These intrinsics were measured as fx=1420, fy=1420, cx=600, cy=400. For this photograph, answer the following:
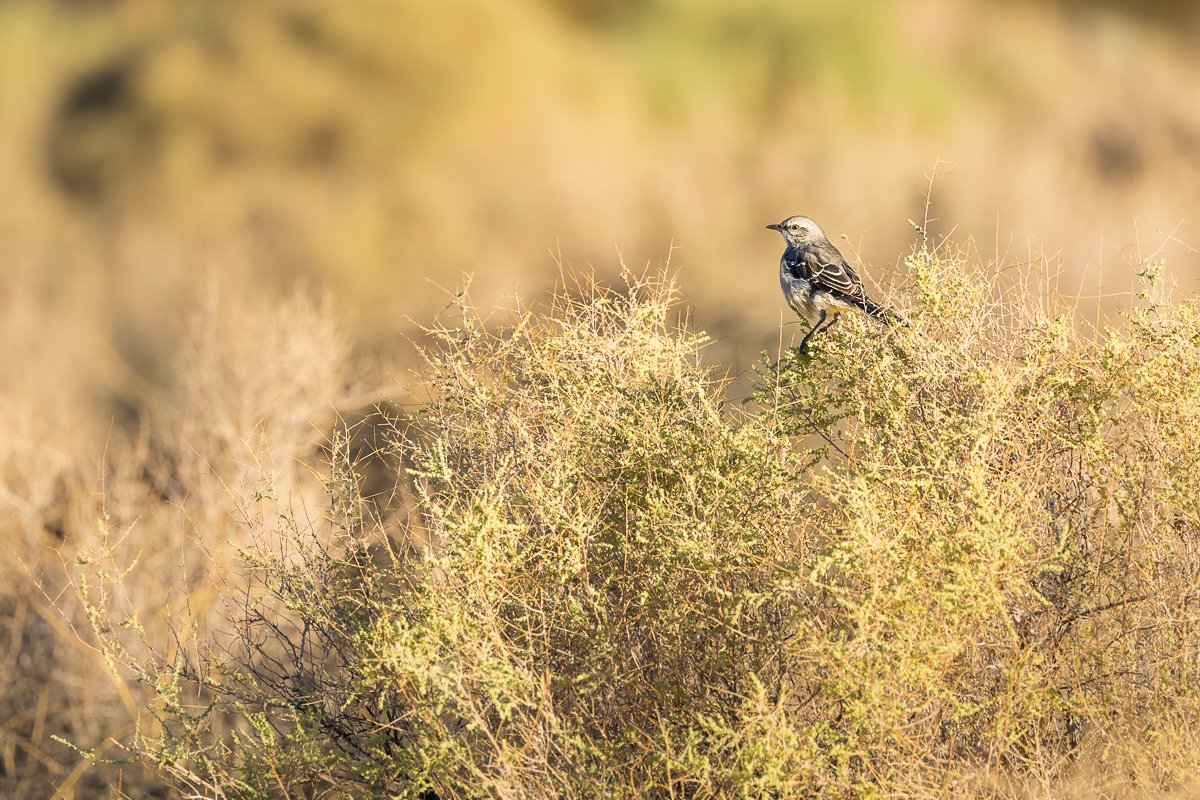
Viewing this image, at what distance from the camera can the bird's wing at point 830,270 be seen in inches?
275

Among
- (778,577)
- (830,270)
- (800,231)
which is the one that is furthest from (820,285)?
(778,577)

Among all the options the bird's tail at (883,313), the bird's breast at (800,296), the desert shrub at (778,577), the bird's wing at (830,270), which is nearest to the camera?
the desert shrub at (778,577)

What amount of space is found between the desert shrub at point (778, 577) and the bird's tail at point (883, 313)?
5cm

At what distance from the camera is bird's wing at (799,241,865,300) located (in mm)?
6988

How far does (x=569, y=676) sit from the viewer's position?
19.6ft

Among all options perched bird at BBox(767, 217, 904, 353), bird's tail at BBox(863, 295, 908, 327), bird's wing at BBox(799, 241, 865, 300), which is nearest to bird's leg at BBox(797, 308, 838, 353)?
perched bird at BBox(767, 217, 904, 353)

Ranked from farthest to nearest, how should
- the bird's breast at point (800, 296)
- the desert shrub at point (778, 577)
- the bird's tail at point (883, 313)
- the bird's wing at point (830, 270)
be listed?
the bird's breast at point (800, 296)
the bird's wing at point (830, 270)
the bird's tail at point (883, 313)
the desert shrub at point (778, 577)

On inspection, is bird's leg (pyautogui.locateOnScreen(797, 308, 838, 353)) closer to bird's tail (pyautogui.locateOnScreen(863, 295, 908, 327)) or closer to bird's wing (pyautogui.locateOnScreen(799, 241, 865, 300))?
bird's wing (pyautogui.locateOnScreen(799, 241, 865, 300))

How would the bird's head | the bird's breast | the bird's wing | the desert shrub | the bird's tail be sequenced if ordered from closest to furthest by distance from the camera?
the desert shrub < the bird's tail < the bird's wing < the bird's breast < the bird's head

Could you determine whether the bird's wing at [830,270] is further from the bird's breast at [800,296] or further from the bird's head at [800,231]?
the bird's head at [800,231]

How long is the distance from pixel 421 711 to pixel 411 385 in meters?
1.88

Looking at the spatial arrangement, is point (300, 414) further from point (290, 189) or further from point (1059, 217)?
point (290, 189)

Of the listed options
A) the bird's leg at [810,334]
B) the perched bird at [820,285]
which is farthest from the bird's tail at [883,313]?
the bird's leg at [810,334]

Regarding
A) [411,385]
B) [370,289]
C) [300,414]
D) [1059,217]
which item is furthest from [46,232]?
[411,385]
